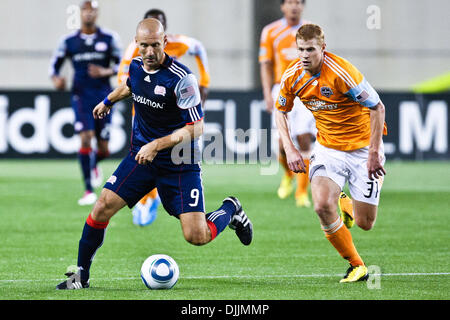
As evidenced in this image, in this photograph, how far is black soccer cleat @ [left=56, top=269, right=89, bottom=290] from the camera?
233 inches

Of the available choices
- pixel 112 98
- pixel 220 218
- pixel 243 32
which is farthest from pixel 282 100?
pixel 243 32

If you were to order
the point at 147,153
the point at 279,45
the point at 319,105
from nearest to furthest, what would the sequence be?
the point at 147,153 < the point at 319,105 < the point at 279,45

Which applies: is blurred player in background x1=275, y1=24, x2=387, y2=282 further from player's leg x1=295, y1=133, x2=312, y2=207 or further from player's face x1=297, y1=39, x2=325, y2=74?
player's leg x1=295, y1=133, x2=312, y2=207

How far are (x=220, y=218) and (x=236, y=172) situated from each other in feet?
35.4

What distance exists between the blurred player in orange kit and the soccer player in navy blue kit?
4697mm

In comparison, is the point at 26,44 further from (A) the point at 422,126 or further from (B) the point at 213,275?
(B) the point at 213,275

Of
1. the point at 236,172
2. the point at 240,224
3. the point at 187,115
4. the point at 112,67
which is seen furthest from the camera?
the point at 236,172

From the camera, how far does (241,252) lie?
793 centimetres

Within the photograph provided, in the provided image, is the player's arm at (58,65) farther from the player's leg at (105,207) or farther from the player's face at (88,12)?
the player's leg at (105,207)

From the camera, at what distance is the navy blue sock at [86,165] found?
1152 cm

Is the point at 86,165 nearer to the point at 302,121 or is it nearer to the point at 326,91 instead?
the point at 302,121

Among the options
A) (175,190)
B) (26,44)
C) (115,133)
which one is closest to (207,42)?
(26,44)

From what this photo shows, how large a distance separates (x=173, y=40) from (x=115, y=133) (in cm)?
909

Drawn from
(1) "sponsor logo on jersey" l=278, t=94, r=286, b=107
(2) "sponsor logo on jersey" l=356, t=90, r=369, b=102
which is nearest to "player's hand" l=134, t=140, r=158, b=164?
(1) "sponsor logo on jersey" l=278, t=94, r=286, b=107
